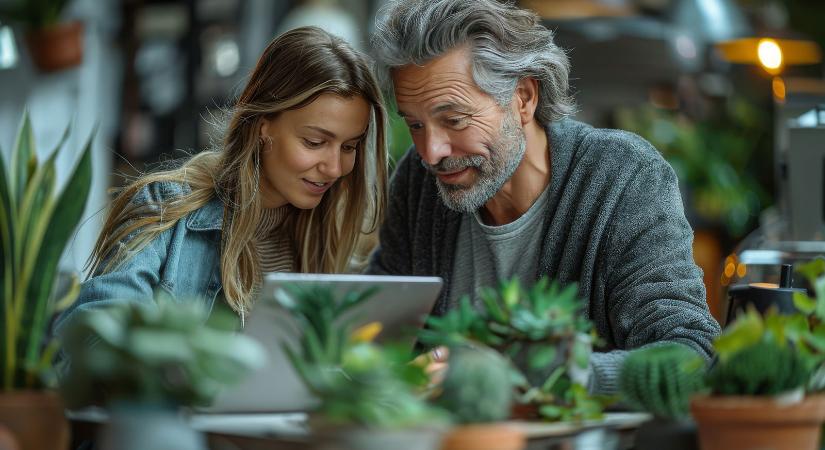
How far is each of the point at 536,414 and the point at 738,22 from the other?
5149 mm

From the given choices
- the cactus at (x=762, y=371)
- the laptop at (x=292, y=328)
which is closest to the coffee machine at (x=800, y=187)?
the laptop at (x=292, y=328)

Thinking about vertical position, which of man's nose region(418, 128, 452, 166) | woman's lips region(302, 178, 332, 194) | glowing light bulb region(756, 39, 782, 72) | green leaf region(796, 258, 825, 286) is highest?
glowing light bulb region(756, 39, 782, 72)

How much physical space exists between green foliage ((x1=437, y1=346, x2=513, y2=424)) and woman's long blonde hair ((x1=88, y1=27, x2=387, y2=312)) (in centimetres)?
113

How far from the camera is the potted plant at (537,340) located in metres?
1.53

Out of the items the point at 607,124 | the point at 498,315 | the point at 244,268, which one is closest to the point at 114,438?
the point at 498,315

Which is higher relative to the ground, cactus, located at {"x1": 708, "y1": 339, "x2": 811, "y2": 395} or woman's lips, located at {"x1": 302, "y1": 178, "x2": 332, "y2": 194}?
woman's lips, located at {"x1": 302, "y1": 178, "x2": 332, "y2": 194}

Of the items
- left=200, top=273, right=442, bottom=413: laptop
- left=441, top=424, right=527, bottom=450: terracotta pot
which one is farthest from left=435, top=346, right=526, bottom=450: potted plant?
left=200, top=273, right=442, bottom=413: laptop

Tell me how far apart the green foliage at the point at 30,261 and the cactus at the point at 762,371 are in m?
0.84

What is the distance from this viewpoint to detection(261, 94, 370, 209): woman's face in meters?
2.43

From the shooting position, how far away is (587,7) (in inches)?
224

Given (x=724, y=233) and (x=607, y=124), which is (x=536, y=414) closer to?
(x=724, y=233)

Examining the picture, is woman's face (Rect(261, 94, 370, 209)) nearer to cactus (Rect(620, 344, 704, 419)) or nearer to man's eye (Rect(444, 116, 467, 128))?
man's eye (Rect(444, 116, 467, 128))

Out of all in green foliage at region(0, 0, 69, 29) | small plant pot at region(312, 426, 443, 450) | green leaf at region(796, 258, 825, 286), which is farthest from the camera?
green foliage at region(0, 0, 69, 29)

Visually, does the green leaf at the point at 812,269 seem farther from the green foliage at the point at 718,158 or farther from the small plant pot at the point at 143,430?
the green foliage at the point at 718,158
